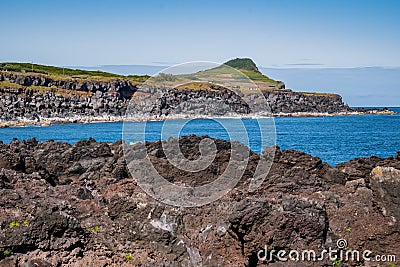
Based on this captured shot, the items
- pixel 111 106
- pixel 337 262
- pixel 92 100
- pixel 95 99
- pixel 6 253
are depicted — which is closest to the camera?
pixel 6 253

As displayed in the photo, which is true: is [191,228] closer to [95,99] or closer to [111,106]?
[95,99]

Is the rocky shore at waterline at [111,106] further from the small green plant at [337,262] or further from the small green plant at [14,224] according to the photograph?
the small green plant at [14,224]

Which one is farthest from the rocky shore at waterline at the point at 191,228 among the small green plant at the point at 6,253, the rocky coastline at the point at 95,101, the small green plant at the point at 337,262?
the rocky coastline at the point at 95,101

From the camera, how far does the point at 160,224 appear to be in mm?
12430

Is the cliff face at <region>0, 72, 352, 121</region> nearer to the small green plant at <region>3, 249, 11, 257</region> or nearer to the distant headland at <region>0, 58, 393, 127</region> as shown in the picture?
the distant headland at <region>0, 58, 393, 127</region>

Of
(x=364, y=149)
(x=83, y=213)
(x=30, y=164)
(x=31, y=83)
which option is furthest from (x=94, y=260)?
(x=31, y=83)

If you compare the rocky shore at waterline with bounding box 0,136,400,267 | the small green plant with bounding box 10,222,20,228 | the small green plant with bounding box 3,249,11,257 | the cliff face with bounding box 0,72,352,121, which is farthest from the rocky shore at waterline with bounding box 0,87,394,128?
the small green plant with bounding box 3,249,11,257

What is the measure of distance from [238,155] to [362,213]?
12.6m

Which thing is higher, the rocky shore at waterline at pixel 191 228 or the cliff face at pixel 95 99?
the rocky shore at waterline at pixel 191 228

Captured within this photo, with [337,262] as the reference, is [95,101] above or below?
below

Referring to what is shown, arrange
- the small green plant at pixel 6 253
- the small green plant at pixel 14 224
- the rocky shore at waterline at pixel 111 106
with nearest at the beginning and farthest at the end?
the small green plant at pixel 6 253
the small green plant at pixel 14 224
the rocky shore at waterline at pixel 111 106

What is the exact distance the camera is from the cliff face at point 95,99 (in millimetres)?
151875

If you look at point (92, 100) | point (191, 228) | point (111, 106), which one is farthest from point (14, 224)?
point (111, 106)

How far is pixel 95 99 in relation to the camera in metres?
173
